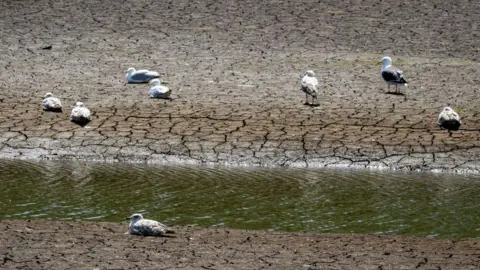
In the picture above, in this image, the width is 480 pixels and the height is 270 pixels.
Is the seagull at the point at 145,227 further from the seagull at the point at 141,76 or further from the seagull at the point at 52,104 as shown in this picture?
A: the seagull at the point at 141,76

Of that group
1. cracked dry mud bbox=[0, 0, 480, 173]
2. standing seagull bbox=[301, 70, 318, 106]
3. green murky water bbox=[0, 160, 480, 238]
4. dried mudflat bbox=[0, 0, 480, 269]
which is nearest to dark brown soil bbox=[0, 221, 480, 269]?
dried mudflat bbox=[0, 0, 480, 269]

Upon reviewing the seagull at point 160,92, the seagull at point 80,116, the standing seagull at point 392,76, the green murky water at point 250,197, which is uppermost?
the standing seagull at point 392,76

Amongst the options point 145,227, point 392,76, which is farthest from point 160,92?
point 145,227

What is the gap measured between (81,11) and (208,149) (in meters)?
9.71

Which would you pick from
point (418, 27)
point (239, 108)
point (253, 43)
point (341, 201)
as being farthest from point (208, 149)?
point (418, 27)

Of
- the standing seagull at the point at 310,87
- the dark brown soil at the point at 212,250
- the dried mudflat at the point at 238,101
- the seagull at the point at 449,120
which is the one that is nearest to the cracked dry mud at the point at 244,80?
the dried mudflat at the point at 238,101

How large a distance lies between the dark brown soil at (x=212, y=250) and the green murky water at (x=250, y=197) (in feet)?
2.21

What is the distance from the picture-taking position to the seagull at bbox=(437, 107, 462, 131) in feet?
53.9

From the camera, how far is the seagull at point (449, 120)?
53.9 ft

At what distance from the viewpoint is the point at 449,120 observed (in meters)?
16.4

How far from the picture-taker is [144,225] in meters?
10.1

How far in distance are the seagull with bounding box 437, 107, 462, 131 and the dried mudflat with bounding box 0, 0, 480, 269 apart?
17 cm

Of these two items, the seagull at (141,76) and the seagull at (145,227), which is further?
the seagull at (141,76)

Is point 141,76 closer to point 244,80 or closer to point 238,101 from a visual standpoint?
point 244,80
